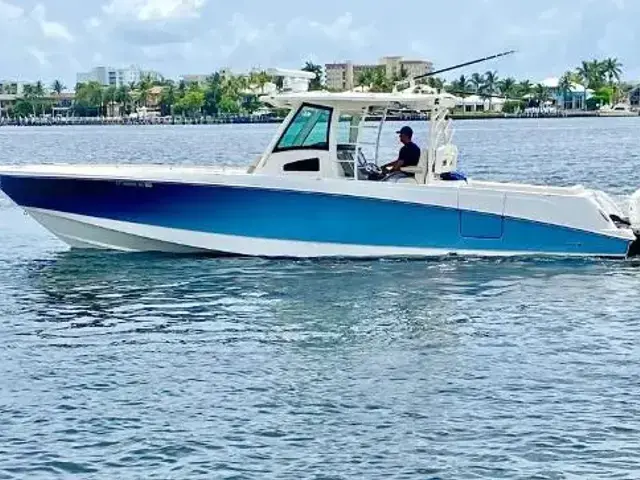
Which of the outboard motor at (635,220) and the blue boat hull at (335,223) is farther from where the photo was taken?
the outboard motor at (635,220)

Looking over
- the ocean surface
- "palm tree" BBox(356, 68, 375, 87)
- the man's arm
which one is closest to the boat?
the man's arm

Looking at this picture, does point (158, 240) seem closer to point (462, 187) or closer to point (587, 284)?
point (462, 187)

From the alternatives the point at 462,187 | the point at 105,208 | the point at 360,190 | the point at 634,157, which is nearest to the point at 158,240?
the point at 105,208

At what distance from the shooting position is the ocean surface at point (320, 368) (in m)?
11.1

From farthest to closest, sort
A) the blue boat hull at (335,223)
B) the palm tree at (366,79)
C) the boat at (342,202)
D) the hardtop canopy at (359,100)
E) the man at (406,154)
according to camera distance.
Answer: the palm tree at (366,79) → the hardtop canopy at (359,100) → the man at (406,154) → the blue boat hull at (335,223) → the boat at (342,202)

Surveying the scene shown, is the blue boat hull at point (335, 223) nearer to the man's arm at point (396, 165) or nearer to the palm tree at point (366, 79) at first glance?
the man's arm at point (396, 165)

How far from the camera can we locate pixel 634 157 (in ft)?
242

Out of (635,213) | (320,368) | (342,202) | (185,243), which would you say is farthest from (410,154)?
(320,368)

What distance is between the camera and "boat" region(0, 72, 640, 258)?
21109 mm

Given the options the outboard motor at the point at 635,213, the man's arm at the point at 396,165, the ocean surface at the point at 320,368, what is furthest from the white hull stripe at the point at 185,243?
the man's arm at the point at 396,165

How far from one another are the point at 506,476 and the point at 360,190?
35.5ft

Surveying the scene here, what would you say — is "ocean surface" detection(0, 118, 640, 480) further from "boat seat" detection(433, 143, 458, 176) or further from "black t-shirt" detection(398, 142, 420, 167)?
"boat seat" detection(433, 143, 458, 176)

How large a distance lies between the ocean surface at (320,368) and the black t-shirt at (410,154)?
0.27 m

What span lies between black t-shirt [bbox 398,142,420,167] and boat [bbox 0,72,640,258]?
0.10 meters
